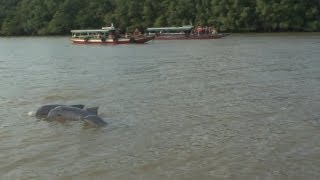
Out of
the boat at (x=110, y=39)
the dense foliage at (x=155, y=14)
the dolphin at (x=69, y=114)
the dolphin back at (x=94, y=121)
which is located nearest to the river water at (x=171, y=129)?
the dolphin back at (x=94, y=121)

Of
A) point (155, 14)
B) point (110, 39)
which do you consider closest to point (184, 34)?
point (110, 39)

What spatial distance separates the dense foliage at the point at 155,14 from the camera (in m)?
Result: 88.6

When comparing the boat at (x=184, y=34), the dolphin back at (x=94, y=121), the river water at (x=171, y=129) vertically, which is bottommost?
the boat at (x=184, y=34)

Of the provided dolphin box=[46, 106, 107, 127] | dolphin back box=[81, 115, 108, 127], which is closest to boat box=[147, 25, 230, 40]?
dolphin box=[46, 106, 107, 127]

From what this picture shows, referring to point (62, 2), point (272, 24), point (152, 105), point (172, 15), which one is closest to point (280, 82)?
point (152, 105)

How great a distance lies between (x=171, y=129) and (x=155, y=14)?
3518 inches

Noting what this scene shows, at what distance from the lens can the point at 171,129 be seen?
15.2 meters

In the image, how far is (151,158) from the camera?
12477mm

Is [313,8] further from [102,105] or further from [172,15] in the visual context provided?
[102,105]

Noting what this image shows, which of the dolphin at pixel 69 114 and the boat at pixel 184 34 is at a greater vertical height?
the dolphin at pixel 69 114

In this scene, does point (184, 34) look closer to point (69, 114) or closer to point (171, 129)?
point (69, 114)

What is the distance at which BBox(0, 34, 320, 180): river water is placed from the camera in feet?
38.6

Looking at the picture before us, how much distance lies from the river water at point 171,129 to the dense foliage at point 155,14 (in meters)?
61.9

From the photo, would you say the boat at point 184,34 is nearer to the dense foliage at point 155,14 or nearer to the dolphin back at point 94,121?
the dense foliage at point 155,14
